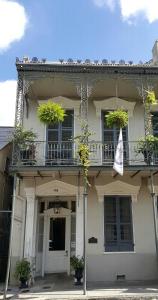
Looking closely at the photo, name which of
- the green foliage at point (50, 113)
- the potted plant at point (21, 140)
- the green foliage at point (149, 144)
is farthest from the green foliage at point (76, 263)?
the green foliage at point (50, 113)

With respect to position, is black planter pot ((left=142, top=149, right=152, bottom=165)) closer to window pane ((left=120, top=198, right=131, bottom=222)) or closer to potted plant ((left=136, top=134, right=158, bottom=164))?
potted plant ((left=136, top=134, right=158, bottom=164))

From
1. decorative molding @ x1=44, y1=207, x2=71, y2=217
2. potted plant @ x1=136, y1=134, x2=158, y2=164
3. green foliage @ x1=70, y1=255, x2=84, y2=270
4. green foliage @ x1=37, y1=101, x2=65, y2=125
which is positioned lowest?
green foliage @ x1=70, y1=255, x2=84, y2=270

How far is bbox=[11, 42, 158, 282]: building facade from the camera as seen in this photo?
11273 mm

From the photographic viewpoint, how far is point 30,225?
37.3 feet

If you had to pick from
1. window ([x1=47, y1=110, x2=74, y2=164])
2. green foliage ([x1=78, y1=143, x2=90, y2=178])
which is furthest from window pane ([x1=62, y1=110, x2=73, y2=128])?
green foliage ([x1=78, y1=143, x2=90, y2=178])

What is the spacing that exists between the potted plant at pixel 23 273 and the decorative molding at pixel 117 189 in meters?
3.36

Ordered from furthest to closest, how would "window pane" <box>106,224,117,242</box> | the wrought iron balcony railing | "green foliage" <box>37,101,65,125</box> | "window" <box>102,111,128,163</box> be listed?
1. "window" <box>102,111,128,163</box>
2. "window pane" <box>106,224,117,242</box>
3. the wrought iron balcony railing
4. "green foliage" <box>37,101,65,125</box>

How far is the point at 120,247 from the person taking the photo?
11531 millimetres

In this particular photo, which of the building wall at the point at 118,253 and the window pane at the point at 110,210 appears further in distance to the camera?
the window pane at the point at 110,210

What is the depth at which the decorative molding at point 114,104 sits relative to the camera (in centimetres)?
1305

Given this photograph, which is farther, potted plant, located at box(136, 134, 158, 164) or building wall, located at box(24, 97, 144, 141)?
building wall, located at box(24, 97, 144, 141)

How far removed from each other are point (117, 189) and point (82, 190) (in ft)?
4.09

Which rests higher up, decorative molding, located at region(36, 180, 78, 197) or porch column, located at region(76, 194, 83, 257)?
decorative molding, located at region(36, 180, 78, 197)

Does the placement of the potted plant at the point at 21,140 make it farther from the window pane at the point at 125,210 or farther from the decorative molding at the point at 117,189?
the window pane at the point at 125,210
